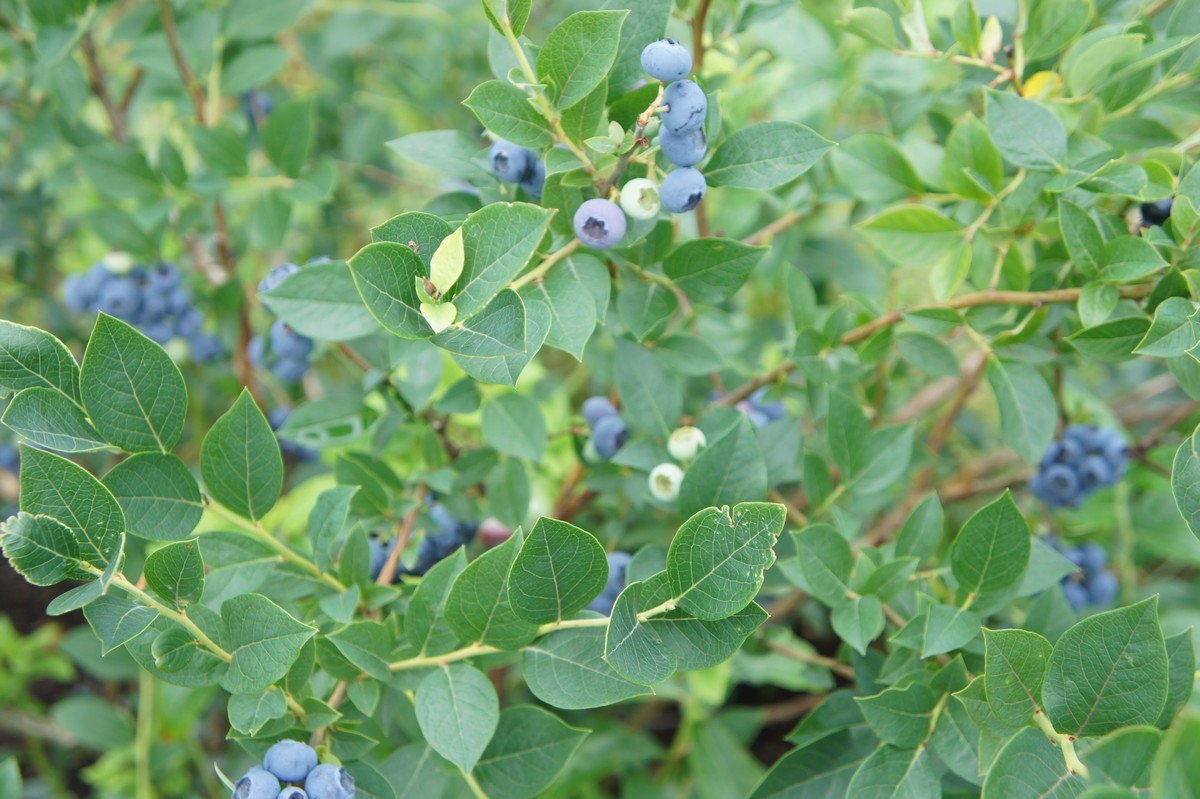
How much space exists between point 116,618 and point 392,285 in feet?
1.19

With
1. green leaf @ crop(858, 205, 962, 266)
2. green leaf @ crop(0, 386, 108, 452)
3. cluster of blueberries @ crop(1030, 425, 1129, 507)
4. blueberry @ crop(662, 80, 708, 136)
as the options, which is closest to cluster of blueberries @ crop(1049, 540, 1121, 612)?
cluster of blueberries @ crop(1030, 425, 1129, 507)

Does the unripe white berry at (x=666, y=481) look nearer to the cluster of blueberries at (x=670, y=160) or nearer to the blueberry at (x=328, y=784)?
the cluster of blueberries at (x=670, y=160)

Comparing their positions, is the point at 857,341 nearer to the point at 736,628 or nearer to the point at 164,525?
the point at 736,628

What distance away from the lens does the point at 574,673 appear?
86 cm

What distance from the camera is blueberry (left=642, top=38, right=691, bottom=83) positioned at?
2.73ft

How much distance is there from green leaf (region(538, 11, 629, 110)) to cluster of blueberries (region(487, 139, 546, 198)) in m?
0.14

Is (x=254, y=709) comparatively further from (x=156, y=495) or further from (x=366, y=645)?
(x=156, y=495)

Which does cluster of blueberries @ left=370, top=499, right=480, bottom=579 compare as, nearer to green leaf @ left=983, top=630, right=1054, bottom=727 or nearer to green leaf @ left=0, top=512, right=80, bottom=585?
green leaf @ left=0, top=512, right=80, bottom=585

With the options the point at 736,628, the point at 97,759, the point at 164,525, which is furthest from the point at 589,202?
the point at 97,759

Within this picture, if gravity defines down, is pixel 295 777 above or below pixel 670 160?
below

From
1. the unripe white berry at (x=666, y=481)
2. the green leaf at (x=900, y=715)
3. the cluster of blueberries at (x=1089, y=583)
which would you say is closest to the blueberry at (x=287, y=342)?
the unripe white berry at (x=666, y=481)

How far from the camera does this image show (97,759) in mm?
2174

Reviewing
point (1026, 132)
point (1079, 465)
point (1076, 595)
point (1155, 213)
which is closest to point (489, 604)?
point (1026, 132)

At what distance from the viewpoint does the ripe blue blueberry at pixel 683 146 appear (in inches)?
34.3
